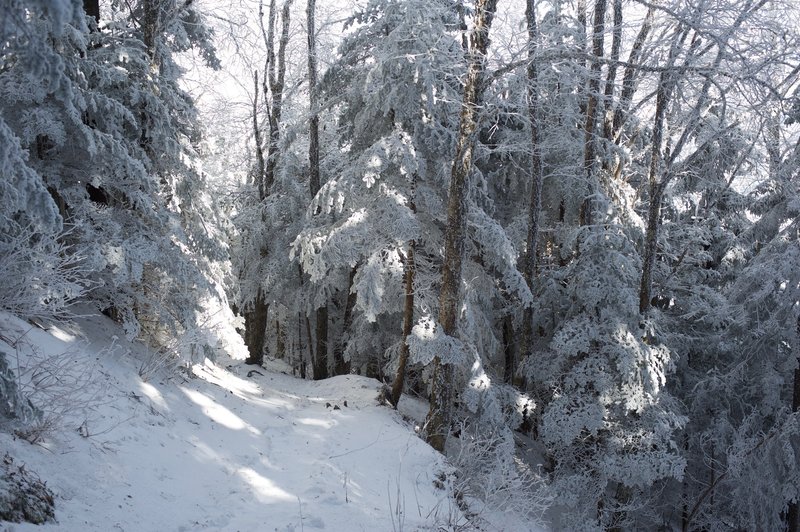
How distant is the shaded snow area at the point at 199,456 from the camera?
4.94 meters

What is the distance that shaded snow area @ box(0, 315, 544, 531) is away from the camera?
4941 millimetres

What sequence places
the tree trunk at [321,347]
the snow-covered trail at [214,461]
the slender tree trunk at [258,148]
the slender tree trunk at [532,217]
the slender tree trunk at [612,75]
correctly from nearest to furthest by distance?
the snow-covered trail at [214,461] → the slender tree trunk at [612,75] → the slender tree trunk at [532,217] → the tree trunk at [321,347] → the slender tree trunk at [258,148]

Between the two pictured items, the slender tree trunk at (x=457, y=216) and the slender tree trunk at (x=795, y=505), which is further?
the slender tree trunk at (x=795, y=505)

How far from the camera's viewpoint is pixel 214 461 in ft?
22.4

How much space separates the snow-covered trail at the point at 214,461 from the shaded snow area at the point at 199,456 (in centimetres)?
2

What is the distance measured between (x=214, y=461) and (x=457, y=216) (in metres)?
5.07

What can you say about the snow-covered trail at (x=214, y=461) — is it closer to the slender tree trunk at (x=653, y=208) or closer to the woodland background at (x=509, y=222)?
the woodland background at (x=509, y=222)

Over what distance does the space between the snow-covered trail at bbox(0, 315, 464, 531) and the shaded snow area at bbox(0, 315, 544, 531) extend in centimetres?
2

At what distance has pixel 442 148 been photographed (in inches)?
420

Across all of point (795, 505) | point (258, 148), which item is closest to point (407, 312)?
point (795, 505)

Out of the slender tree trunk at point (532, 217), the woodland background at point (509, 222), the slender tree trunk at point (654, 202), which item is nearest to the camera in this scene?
the woodland background at point (509, 222)

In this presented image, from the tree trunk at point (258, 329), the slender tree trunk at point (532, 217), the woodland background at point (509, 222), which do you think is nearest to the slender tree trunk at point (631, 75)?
the woodland background at point (509, 222)

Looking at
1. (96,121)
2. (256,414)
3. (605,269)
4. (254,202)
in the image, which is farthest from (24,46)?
(254,202)

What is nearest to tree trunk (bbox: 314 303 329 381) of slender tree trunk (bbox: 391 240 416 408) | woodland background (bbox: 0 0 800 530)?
woodland background (bbox: 0 0 800 530)
